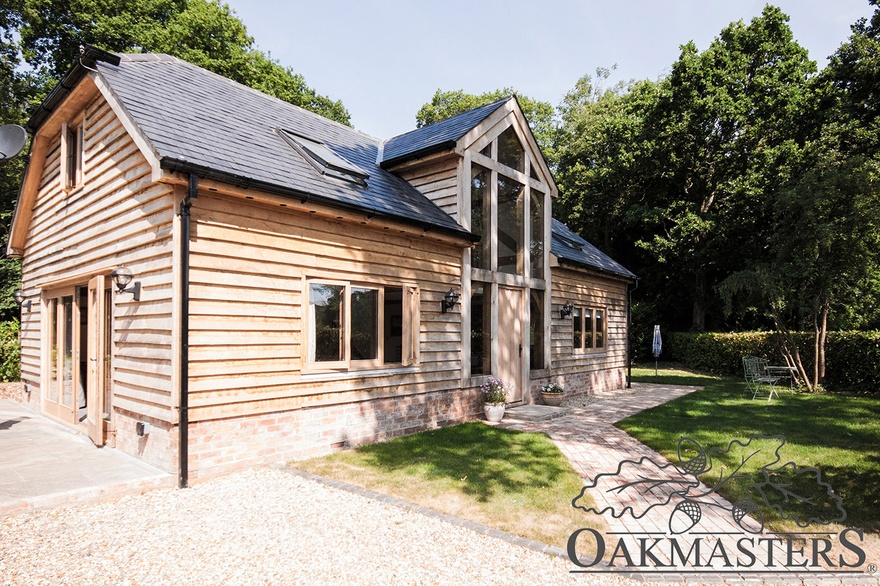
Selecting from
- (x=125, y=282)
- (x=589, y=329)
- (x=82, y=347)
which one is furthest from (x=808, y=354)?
(x=82, y=347)

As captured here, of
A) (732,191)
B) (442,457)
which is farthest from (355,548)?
(732,191)

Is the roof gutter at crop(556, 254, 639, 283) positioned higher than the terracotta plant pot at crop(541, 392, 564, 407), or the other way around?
the roof gutter at crop(556, 254, 639, 283)

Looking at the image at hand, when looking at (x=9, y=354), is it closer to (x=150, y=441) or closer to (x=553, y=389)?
(x=150, y=441)

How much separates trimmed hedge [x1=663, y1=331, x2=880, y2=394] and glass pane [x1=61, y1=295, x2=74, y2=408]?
19.0 meters

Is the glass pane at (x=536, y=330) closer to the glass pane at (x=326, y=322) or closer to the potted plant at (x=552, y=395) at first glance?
the potted plant at (x=552, y=395)

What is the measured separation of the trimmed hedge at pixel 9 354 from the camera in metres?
14.9

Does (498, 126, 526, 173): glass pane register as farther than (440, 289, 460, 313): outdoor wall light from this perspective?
Yes

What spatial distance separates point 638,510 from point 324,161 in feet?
23.3

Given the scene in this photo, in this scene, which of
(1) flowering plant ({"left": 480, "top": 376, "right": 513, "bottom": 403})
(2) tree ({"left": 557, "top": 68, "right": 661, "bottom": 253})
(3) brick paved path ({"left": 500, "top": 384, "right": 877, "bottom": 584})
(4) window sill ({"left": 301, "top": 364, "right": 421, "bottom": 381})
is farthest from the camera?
(2) tree ({"left": 557, "top": 68, "right": 661, "bottom": 253})

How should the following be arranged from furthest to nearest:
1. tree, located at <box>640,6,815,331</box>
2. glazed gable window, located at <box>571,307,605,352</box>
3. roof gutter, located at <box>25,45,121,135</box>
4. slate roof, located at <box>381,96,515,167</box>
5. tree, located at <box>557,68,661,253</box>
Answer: tree, located at <box>557,68,661,253</box>, tree, located at <box>640,6,815,331</box>, glazed gable window, located at <box>571,307,605,352</box>, slate roof, located at <box>381,96,515,167</box>, roof gutter, located at <box>25,45,121,135</box>

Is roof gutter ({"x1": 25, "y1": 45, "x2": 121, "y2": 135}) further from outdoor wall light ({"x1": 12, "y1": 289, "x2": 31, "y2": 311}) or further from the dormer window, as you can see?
outdoor wall light ({"x1": 12, "y1": 289, "x2": 31, "y2": 311})

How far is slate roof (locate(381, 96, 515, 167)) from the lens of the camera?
10250mm

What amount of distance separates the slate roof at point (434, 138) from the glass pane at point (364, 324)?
3677 mm

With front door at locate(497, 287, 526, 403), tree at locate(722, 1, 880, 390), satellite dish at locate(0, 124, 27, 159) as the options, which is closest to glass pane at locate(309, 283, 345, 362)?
satellite dish at locate(0, 124, 27, 159)
